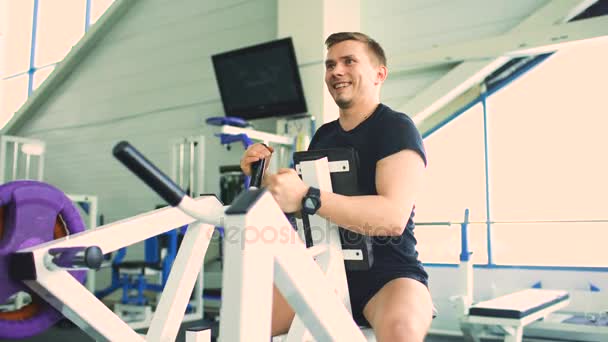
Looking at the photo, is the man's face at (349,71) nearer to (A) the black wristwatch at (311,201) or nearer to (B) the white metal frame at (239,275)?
(B) the white metal frame at (239,275)

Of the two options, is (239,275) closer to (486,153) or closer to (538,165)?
(486,153)

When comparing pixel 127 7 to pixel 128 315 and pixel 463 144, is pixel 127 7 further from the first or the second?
pixel 463 144

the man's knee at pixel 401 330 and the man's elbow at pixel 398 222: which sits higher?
the man's elbow at pixel 398 222

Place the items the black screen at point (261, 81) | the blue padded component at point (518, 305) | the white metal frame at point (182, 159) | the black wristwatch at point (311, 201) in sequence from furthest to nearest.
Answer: the white metal frame at point (182, 159) < the black screen at point (261, 81) < the blue padded component at point (518, 305) < the black wristwatch at point (311, 201)

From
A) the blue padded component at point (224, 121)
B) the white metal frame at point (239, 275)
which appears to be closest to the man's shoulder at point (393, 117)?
the white metal frame at point (239, 275)

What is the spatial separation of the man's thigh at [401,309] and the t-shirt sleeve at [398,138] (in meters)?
0.32

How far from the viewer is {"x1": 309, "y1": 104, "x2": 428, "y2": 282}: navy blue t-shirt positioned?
1.38m

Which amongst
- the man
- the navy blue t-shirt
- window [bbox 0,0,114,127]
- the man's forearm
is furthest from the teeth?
window [bbox 0,0,114,127]

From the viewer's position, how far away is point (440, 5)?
4.13 meters

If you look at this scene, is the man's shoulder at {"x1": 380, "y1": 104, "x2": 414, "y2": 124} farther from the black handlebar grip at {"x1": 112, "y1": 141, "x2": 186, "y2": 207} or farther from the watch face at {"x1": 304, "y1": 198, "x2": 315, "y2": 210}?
the black handlebar grip at {"x1": 112, "y1": 141, "x2": 186, "y2": 207}

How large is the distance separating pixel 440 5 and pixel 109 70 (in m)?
4.03

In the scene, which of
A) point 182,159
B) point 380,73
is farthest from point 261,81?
point 380,73

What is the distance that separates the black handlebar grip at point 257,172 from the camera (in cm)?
133

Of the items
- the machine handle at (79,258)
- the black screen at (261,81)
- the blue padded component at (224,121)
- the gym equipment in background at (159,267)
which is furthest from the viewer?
the gym equipment in background at (159,267)
